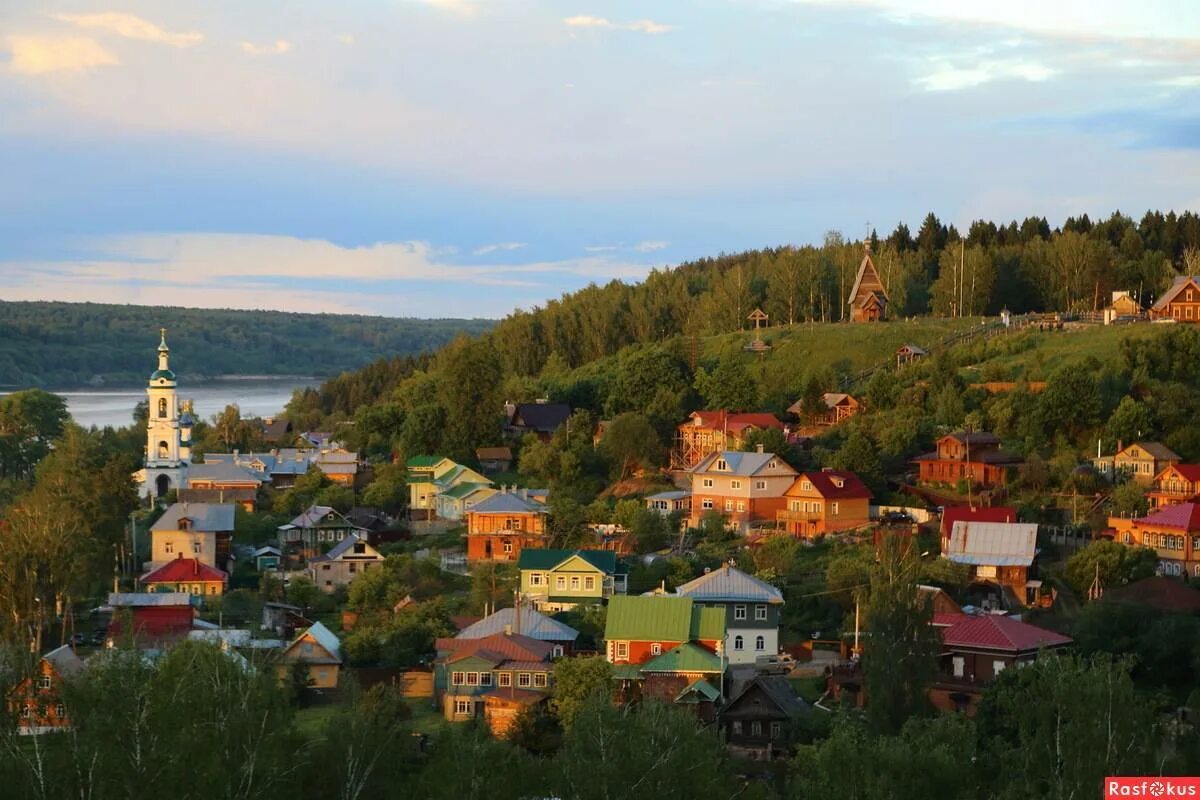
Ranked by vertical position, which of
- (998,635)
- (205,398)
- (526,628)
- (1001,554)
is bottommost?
(526,628)

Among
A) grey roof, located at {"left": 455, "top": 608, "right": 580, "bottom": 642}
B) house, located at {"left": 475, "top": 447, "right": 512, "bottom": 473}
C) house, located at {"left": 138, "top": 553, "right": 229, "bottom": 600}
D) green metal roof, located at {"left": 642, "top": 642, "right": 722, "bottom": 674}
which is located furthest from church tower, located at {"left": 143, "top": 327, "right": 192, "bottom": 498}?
green metal roof, located at {"left": 642, "top": 642, "right": 722, "bottom": 674}

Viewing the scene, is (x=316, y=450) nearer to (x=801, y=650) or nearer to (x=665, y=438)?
(x=665, y=438)

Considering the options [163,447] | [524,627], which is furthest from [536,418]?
[524,627]

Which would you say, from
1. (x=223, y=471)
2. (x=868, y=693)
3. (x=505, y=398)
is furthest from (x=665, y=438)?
(x=868, y=693)

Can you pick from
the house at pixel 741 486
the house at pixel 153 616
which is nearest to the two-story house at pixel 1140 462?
the house at pixel 741 486

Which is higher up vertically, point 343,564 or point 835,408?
point 835,408

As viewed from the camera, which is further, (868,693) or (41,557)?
(41,557)

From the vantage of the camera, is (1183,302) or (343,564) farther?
(1183,302)

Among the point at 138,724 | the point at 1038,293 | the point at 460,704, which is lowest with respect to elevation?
the point at 460,704

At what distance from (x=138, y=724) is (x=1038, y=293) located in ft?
169

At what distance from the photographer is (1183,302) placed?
52.8 metres

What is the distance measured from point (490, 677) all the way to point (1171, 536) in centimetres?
1503

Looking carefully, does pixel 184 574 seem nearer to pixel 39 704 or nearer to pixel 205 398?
pixel 39 704

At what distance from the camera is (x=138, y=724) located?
17.6 meters
